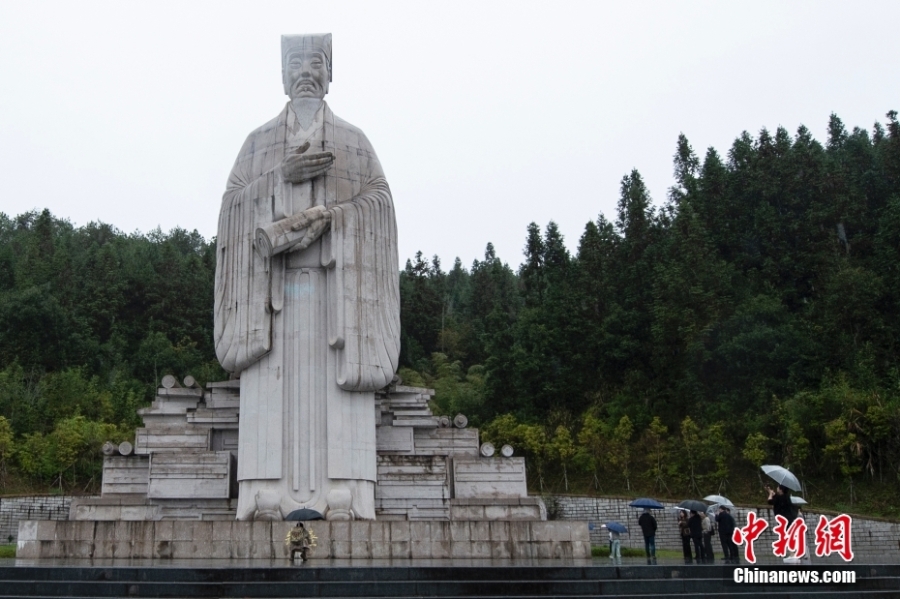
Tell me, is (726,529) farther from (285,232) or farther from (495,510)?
(285,232)

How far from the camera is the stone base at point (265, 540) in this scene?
11.4 meters

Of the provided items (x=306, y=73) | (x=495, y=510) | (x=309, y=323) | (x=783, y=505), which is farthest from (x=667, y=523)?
(x=306, y=73)

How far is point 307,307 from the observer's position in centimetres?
1402

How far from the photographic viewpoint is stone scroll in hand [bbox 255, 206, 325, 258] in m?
13.8

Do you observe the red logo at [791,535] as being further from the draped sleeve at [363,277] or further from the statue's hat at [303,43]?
the statue's hat at [303,43]

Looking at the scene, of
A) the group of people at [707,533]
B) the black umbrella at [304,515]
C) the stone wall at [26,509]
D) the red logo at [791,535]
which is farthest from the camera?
the stone wall at [26,509]

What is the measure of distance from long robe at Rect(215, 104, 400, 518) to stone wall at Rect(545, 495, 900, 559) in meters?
8.27

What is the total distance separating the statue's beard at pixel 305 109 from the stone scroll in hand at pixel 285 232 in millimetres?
1728

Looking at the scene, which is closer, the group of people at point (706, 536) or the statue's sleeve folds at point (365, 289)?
the group of people at point (706, 536)

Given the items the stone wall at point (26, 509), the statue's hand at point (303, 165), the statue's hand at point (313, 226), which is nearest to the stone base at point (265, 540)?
the statue's hand at point (313, 226)

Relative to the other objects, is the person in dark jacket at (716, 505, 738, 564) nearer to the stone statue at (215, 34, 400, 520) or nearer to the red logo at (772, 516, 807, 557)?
the red logo at (772, 516, 807, 557)

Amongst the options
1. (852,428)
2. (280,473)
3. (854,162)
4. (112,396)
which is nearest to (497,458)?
(280,473)

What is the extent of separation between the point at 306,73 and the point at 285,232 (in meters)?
2.75

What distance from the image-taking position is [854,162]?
35312 millimetres
